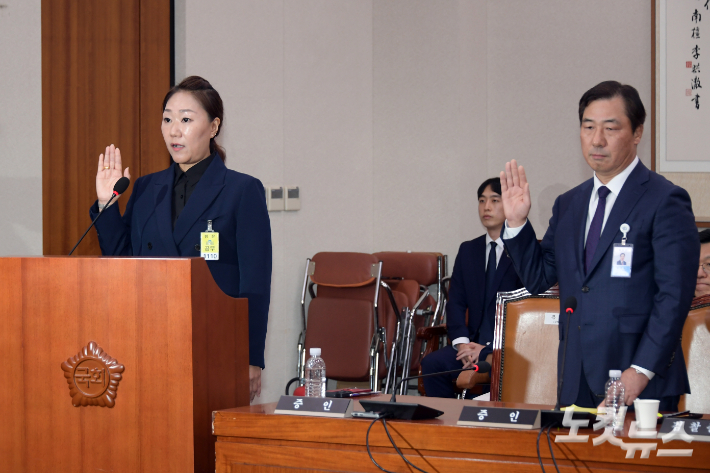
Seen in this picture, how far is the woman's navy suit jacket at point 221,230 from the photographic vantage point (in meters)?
2.12

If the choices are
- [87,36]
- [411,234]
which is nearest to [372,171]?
[411,234]

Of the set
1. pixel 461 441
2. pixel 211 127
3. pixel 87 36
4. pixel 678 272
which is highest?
pixel 87 36

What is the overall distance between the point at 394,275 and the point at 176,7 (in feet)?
6.95

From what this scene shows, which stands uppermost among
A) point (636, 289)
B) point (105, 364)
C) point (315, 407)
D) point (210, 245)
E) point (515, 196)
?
point (515, 196)

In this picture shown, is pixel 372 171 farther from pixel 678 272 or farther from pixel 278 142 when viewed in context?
pixel 678 272

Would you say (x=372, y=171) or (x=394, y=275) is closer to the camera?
(x=394, y=275)

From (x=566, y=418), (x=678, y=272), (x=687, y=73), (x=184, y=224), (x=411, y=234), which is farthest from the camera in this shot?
(x=411, y=234)

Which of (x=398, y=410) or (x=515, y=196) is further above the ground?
(x=515, y=196)

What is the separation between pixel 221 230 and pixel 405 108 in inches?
140

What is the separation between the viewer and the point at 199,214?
214cm

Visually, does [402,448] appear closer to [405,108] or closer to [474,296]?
[474,296]

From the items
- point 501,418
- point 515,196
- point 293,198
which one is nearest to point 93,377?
point 501,418

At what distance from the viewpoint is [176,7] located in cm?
429

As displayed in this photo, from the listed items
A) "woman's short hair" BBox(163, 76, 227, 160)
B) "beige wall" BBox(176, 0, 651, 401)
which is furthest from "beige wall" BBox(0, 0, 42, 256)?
"woman's short hair" BBox(163, 76, 227, 160)
